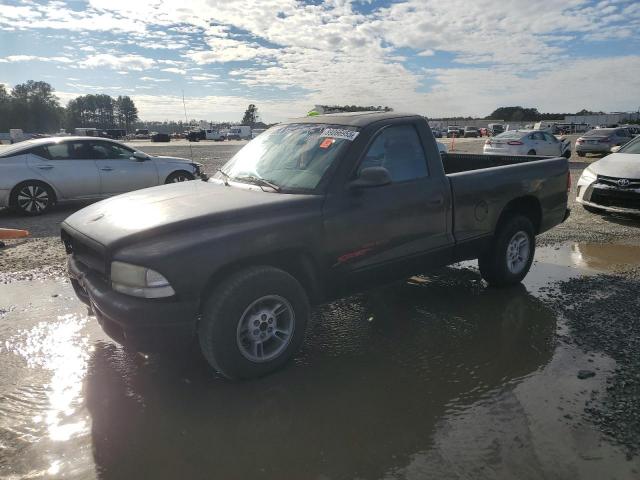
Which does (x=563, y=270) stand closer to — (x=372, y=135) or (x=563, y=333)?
(x=563, y=333)

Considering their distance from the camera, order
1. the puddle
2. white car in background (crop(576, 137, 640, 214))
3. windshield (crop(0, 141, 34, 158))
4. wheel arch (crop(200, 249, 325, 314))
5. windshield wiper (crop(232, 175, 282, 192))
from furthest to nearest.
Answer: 1. windshield (crop(0, 141, 34, 158))
2. white car in background (crop(576, 137, 640, 214))
3. the puddle
4. windshield wiper (crop(232, 175, 282, 192))
5. wheel arch (crop(200, 249, 325, 314))

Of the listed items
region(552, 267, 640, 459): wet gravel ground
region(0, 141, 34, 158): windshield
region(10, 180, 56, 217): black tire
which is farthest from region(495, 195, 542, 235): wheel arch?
region(0, 141, 34, 158): windshield

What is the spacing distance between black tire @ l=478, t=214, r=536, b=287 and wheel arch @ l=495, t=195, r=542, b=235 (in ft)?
0.18

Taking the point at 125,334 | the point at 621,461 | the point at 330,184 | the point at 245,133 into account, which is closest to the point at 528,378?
the point at 621,461

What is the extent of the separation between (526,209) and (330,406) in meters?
3.63

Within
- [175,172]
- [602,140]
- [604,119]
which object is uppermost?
[604,119]

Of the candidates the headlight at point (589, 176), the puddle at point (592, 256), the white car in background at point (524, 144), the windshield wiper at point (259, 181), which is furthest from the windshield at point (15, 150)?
the white car in background at point (524, 144)

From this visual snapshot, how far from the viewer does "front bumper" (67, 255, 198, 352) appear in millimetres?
2967

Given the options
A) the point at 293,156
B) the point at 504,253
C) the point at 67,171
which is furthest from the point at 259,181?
the point at 67,171

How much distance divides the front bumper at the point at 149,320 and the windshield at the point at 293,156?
51.9 inches

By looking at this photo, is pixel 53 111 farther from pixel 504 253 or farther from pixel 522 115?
pixel 504 253

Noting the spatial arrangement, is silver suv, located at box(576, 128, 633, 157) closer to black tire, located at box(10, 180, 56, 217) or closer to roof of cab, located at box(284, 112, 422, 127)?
roof of cab, located at box(284, 112, 422, 127)

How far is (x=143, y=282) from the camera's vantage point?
298 centimetres

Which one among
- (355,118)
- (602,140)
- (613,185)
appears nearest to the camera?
(355,118)
